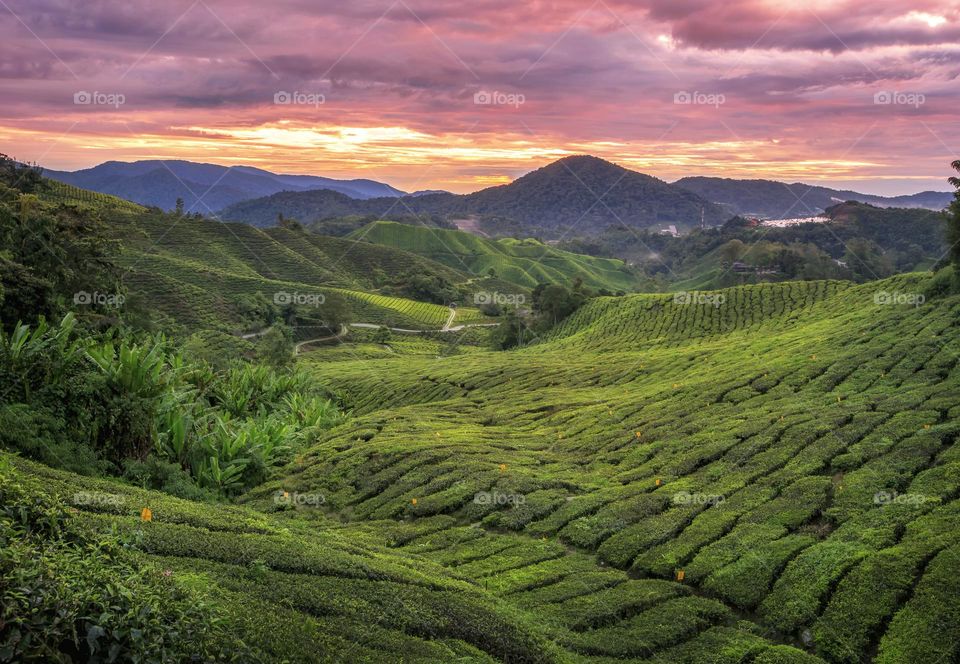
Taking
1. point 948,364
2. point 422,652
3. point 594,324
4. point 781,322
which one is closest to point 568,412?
point 948,364

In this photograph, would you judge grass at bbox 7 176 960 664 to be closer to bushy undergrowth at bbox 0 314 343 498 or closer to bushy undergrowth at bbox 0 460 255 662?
bushy undergrowth at bbox 0 460 255 662

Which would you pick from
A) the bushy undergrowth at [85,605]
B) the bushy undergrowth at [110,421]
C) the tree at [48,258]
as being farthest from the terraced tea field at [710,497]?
the tree at [48,258]

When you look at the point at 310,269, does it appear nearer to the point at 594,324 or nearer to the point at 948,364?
the point at 594,324

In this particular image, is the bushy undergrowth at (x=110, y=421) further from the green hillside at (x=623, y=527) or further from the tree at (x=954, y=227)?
the tree at (x=954, y=227)

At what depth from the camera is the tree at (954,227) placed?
1216 inches

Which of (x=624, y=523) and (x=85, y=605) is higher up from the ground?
(x=85, y=605)

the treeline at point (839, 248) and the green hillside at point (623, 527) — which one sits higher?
the treeline at point (839, 248)

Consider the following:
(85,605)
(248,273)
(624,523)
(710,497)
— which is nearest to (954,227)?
(710,497)

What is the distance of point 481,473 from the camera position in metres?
17.8

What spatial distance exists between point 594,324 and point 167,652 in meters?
65.4

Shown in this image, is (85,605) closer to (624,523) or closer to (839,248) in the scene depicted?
(624,523)

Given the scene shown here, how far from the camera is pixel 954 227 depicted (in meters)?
32.5

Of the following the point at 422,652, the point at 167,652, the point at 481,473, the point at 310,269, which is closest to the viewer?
the point at 167,652

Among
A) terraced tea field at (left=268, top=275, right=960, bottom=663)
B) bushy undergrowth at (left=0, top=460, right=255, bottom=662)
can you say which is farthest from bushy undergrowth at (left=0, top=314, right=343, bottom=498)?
bushy undergrowth at (left=0, top=460, right=255, bottom=662)
